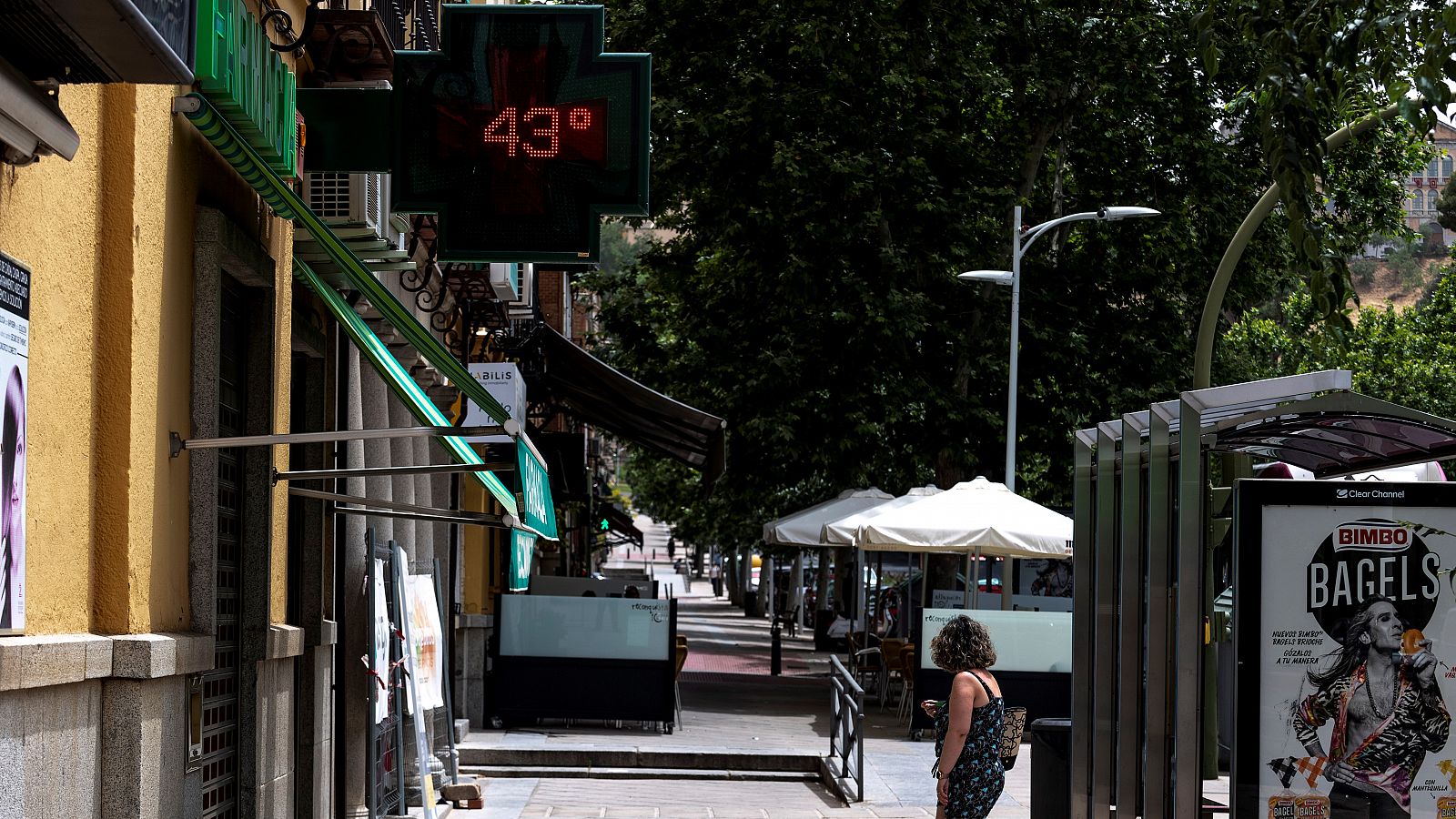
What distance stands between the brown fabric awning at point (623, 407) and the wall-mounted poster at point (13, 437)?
1326 cm

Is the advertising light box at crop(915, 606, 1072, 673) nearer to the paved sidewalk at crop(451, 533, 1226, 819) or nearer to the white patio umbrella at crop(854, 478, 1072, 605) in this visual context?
the white patio umbrella at crop(854, 478, 1072, 605)

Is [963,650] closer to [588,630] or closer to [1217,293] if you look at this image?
[1217,293]

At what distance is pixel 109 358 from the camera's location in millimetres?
6617

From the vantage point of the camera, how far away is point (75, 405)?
6.31 metres

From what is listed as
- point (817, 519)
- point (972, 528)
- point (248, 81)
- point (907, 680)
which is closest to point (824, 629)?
point (817, 519)

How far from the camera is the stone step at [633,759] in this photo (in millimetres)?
16891

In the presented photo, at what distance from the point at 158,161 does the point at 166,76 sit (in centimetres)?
236

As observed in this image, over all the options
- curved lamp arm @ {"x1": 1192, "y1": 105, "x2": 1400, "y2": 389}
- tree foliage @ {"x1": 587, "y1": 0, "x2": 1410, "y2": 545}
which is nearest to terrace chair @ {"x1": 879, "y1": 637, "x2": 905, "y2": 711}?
tree foliage @ {"x1": 587, "y1": 0, "x2": 1410, "y2": 545}

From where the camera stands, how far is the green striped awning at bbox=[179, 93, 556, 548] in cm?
723

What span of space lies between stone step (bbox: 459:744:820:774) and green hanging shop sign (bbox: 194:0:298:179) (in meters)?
9.76

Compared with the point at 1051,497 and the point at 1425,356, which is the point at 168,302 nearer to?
the point at 1051,497

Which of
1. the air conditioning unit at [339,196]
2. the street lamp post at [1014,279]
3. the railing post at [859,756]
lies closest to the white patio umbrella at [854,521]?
the street lamp post at [1014,279]

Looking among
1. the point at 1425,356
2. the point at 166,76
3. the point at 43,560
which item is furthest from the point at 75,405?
the point at 1425,356

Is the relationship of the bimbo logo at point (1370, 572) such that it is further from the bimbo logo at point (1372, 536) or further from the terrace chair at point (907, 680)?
the terrace chair at point (907, 680)
